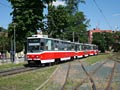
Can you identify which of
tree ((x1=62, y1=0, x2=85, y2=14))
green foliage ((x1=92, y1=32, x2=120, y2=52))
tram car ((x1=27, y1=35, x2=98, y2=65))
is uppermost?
tree ((x1=62, y1=0, x2=85, y2=14))

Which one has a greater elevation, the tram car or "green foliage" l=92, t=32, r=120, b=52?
"green foliage" l=92, t=32, r=120, b=52

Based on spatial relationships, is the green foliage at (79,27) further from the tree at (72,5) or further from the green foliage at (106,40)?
the green foliage at (106,40)

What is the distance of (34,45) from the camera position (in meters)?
35.0

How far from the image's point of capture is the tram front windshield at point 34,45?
34844 millimetres

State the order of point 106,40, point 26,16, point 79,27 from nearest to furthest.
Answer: point 26,16 < point 79,27 < point 106,40

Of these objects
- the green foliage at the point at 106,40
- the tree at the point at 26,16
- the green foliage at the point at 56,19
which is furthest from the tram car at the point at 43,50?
the green foliage at the point at 106,40

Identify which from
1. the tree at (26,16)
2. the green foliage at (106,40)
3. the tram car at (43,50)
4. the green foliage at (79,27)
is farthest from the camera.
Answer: the green foliage at (106,40)

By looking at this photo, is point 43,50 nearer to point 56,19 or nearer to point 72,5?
point 56,19

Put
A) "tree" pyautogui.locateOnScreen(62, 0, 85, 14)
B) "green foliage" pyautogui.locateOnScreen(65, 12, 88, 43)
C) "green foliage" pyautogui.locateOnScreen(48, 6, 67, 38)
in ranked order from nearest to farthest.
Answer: "green foliage" pyautogui.locateOnScreen(48, 6, 67, 38)
"tree" pyautogui.locateOnScreen(62, 0, 85, 14)
"green foliage" pyautogui.locateOnScreen(65, 12, 88, 43)

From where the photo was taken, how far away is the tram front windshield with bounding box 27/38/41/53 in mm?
34844

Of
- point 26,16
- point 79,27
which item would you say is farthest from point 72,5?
point 26,16

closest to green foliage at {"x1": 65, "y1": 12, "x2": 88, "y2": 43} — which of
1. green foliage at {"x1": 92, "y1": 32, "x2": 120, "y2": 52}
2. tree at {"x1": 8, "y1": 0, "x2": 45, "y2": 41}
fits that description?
green foliage at {"x1": 92, "y1": 32, "x2": 120, "y2": 52}

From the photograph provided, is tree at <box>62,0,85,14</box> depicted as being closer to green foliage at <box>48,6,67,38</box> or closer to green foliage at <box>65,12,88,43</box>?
green foliage at <box>65,12,88,43</box>

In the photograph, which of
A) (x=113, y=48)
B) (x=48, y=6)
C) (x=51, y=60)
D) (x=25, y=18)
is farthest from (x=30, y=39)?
(x=113, y=48)
